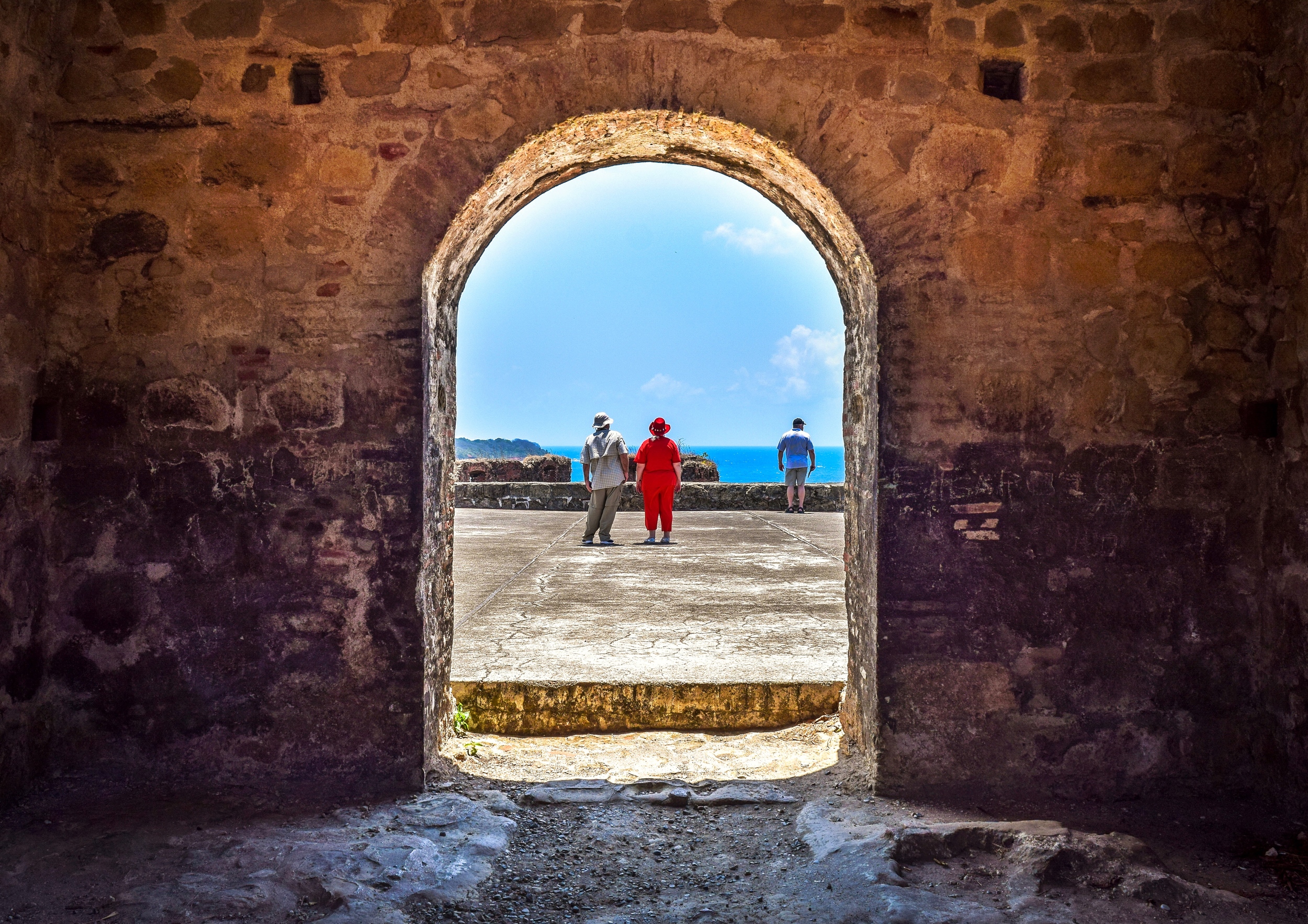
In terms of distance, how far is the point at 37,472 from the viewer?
3104mm

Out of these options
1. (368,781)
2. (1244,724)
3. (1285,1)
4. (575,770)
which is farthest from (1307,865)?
(368,781)

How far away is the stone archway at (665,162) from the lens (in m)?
3.20

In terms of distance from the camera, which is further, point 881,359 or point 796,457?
point 796,457

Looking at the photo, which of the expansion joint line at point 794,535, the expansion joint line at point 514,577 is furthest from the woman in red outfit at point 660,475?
the expansion joint line at point 794,535

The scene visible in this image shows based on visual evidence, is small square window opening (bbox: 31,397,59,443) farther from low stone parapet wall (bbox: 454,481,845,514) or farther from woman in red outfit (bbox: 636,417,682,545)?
low stone parapet wall (bbox: 454,481,845,514)

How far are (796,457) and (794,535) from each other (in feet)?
8.84

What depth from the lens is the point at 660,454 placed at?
9.74m

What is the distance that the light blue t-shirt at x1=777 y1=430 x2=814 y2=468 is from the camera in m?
13.0

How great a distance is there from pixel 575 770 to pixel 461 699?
2.64ft

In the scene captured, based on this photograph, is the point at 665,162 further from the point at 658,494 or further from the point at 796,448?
the point at 796,448

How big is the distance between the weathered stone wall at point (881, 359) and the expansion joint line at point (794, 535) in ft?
11.6

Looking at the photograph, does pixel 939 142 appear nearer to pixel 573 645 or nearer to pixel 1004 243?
pixel 1004 243

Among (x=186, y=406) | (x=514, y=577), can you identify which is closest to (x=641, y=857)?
(x=186, y=406)

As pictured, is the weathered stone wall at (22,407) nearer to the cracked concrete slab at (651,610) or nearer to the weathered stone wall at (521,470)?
the cracked concrete slab at (651,610)
